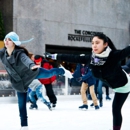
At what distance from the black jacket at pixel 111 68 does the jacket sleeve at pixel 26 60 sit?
317mm

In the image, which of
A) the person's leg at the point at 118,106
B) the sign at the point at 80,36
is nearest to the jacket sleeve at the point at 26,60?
the person's leg at the point at 118,106

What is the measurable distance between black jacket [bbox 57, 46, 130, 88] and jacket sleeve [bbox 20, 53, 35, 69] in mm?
317

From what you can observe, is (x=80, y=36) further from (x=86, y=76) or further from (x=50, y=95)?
(x=86, y=76)

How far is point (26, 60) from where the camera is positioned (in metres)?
4.04

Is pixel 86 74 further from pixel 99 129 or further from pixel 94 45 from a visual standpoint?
pixel 94 45

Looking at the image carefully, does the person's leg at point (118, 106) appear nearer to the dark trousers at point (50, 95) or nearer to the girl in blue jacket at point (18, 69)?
the girl in blue jacket at point (18, 69)

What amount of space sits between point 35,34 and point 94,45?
13.2 m

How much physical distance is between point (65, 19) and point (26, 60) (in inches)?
549

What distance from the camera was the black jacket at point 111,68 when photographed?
371 centimetres

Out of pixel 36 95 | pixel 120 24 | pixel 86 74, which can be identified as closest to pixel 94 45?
pixel 86 74

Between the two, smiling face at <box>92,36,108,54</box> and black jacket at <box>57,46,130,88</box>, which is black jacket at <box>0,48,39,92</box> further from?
smiling face at <box>92,36,108,54</box>

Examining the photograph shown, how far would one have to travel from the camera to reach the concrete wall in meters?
16.5

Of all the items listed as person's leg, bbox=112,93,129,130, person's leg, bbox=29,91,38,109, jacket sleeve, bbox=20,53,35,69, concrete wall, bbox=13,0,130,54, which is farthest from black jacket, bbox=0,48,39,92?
concrete wall, bbox=13,0,130,54

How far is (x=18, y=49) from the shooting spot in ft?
14.1
